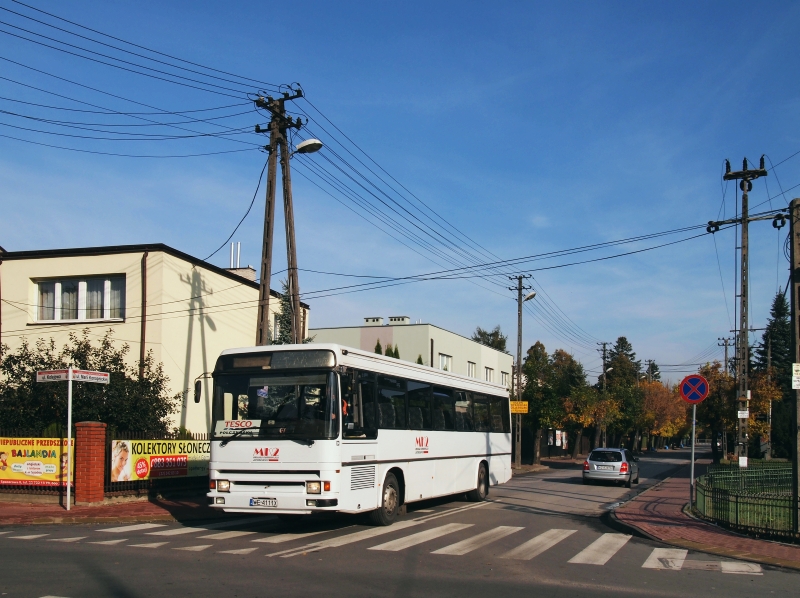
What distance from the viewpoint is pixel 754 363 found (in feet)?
277

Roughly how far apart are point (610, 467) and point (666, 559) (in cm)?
1851

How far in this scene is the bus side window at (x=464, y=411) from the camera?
59.9ft

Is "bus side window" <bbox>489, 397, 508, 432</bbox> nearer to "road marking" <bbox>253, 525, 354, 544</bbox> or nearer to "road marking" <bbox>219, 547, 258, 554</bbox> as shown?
"road marking" <bbox>253, 525, 354, 544</bbox>

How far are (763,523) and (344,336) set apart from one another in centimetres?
3890

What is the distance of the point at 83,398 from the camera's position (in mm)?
18188

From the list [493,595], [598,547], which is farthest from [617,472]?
[493,595]

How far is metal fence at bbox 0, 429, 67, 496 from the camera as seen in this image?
17.1m

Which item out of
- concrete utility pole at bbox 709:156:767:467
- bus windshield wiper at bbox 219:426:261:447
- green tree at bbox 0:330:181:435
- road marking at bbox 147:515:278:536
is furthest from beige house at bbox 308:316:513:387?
bus windshield wiper at bbox 219:426:261:447

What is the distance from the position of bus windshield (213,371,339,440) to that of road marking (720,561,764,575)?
6.06 metres

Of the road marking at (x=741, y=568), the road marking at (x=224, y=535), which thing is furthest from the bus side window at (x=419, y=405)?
the road marking at (x=741, y=568)

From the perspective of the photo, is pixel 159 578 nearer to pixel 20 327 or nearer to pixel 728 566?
pixel 728 566

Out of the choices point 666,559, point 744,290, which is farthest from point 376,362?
point 744,290

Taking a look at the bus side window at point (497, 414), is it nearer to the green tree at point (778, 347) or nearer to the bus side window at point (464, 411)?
the bus side window at point (464, 411)

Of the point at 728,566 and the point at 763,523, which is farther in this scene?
the point at 763,523
